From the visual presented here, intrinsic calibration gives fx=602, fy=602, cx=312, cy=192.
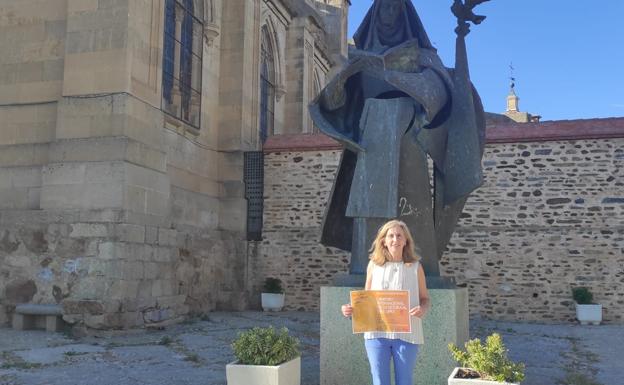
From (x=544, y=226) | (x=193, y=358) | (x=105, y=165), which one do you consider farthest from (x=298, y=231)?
(x=193, y=358)

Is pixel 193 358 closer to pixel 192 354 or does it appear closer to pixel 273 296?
pixel 192 354

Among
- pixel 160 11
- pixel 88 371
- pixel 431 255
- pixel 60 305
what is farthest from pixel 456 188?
pixel 160 11

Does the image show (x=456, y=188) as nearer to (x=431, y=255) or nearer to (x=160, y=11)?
(x=431, y=255)

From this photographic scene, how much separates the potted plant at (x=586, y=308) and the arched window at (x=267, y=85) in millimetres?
8237

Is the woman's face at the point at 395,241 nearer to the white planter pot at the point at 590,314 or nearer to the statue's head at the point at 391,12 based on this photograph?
the statue's head at the point at 391,12

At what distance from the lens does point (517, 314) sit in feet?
36.9

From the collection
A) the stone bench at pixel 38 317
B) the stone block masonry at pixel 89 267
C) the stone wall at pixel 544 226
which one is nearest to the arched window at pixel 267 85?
the stone wall at pixel 544 226

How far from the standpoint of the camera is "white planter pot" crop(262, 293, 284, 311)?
480 inches

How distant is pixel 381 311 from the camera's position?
310 cm

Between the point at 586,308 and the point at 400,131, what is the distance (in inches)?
317

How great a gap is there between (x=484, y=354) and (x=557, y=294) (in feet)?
27.9

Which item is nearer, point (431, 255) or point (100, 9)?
point (431, 255)

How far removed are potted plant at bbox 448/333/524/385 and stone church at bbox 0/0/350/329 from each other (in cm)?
589

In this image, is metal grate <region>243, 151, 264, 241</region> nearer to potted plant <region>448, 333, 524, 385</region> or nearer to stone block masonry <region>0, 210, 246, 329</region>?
stone block masonry <region>0, 210, 246, 329</region>
